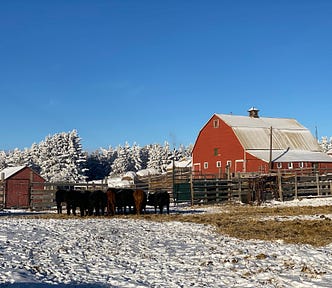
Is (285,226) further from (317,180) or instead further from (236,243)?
(317,180)

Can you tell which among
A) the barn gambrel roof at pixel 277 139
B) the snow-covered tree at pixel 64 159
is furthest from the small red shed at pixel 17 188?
the snow-covered tree at pixel 64 159

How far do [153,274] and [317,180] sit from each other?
1041 inches

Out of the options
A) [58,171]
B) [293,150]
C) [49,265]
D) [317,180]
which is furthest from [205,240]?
[58,171]

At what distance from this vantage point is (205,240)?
11.8 metres

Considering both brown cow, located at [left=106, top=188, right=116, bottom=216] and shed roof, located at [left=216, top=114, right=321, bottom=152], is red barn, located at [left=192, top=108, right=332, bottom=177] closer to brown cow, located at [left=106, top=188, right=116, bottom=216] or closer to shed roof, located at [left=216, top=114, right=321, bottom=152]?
shed roof, located at [left=216, top=114, right=321, bottom=152]

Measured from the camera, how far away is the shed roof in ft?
171

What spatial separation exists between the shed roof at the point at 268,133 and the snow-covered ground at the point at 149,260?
3993 cm

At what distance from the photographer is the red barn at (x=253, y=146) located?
49219mm

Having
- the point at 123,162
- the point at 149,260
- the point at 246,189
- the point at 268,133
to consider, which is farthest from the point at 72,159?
the point at 149,260

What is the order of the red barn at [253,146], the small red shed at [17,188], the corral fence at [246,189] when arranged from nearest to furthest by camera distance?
the corral fence at [246,189] < the small red shed at [17,188] < the red barn at [253,146]

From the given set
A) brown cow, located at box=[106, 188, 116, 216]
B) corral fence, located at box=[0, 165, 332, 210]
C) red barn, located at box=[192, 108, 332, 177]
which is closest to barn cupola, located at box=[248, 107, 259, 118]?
red barn, located at box=[192, 108, 332, 177]

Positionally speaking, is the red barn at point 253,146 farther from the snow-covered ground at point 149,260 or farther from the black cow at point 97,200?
the snow-covered ground at point 149,260

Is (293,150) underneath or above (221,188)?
above

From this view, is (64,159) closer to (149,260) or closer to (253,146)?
(253,146)
